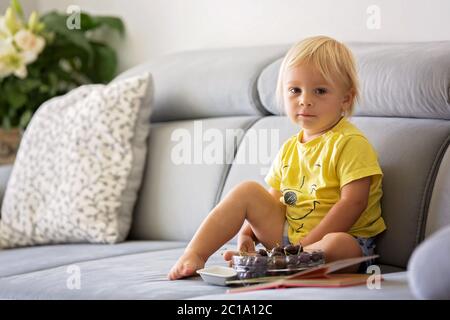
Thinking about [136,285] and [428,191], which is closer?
[136,285]

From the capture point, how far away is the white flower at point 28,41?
3277mm

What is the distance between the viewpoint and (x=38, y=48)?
3.32m

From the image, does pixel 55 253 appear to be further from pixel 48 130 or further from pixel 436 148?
pixel 436 148

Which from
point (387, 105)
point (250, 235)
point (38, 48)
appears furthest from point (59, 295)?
point (38, 48)

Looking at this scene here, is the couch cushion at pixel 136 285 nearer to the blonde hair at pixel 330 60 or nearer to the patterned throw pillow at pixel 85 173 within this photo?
the patterned throw pillow at pixel 85 173

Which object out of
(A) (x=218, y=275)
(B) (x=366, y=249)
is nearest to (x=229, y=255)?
(A) (x=218, y=275)

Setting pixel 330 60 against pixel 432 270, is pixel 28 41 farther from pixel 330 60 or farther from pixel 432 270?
pixel 432 270

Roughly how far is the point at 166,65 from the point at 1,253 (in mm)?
808

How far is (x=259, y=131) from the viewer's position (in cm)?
235

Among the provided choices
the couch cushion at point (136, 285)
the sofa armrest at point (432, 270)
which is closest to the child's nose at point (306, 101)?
the couch cushion at point (136, 285)

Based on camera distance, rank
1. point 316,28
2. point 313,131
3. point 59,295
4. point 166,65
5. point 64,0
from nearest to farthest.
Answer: point 59,295, point 313,131, point 316,28, point 166,65, point 64,0

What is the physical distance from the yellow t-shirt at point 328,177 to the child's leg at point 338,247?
0.10 meters

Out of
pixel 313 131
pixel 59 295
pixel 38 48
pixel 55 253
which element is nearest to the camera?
pixel 59 295

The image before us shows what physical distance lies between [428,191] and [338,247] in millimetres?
272
